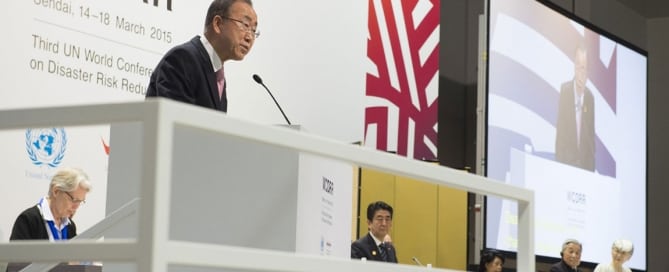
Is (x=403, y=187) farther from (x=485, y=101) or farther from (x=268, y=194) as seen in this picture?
(x=268, y=194)

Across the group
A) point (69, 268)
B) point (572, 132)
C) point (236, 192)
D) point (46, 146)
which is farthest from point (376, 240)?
point (236, 192)

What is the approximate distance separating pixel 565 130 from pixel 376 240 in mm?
2725

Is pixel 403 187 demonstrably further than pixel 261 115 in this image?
Yes

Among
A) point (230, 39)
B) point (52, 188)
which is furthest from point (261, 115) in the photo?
point (230, 39)

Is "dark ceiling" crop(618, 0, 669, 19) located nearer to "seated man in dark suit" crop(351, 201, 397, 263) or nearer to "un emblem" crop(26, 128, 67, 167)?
"seated man in dark suit" crop(351, 201, 397, 263)

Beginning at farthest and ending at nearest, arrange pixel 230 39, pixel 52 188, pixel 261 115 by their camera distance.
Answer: pixel 261 115 → pixel 52 188 → pixel 230 39

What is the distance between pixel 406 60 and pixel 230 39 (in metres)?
7.03

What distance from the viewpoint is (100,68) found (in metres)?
5.75

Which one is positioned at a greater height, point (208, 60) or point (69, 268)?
point (208, 60)

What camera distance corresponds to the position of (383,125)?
914 cm

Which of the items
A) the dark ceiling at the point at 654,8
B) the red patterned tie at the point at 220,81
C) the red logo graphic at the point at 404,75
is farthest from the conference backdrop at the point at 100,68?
the dark ceiling at the point at 654,8

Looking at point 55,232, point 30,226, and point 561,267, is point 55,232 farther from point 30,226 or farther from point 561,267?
point 561,267

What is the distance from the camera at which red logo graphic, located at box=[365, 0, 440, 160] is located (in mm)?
9203

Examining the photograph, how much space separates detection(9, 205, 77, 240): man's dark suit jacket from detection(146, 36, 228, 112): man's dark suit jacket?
8.32 feet
